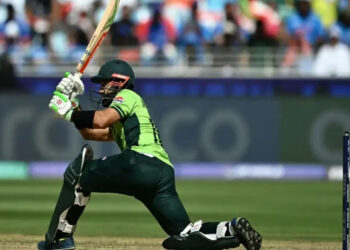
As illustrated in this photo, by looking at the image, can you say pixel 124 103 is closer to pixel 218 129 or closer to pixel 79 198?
pixel 79 198

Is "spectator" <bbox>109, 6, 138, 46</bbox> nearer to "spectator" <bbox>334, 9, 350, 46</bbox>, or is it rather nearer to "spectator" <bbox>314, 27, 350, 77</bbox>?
"spectator" <bbox>314, 27, 350, 77</bbox>

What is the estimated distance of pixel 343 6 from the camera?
15672 millimetres

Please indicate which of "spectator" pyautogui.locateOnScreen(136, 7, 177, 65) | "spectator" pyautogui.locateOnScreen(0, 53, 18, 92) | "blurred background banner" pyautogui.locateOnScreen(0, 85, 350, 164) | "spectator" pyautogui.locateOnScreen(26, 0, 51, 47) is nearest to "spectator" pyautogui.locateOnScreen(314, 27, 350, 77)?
"blurred background banner" pyautogui.locateOnScreen(0, 85, 350, 164)

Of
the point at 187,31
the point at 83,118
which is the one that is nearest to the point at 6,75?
the point at 187,31

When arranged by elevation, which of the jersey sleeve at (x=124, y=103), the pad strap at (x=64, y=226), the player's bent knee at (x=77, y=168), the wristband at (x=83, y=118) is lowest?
the pad strap at (x=64, y=226)

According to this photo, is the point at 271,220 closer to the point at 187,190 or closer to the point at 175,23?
the point at 187,190

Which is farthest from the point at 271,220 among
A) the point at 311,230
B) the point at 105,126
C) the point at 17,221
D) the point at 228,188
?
the point at 105,126

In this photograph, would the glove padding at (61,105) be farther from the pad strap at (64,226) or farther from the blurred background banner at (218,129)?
the blurred background banner at (218,129)

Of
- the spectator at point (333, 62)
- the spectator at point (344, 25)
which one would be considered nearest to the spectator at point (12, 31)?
the spectator at point (333, 62)

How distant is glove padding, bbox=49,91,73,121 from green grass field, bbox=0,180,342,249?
265 centimetres

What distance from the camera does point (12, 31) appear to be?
1502cm

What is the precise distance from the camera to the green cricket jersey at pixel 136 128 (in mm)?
6168

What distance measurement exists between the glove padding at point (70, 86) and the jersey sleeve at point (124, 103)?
0.25m

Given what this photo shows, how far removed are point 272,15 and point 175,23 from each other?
1557mm
